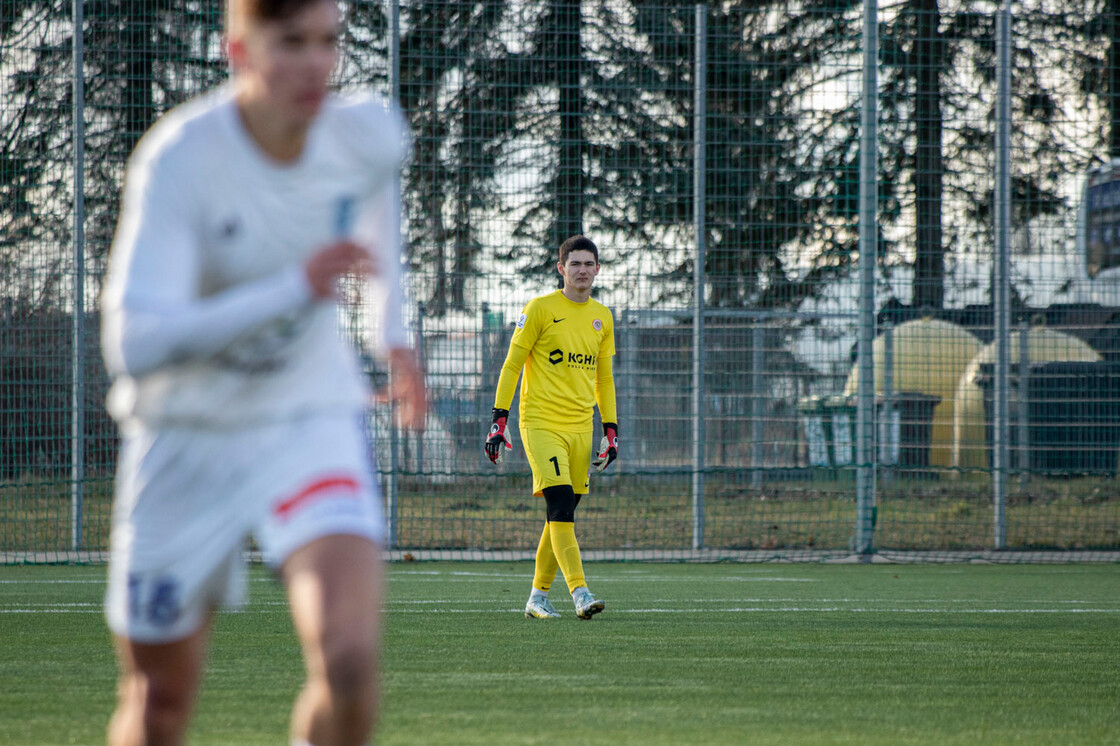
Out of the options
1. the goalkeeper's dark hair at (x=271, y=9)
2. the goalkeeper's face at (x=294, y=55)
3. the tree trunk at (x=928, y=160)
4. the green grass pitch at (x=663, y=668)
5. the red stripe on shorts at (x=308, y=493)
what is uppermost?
the tree trunk at (x=928, y=160)

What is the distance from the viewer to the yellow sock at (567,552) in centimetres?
796

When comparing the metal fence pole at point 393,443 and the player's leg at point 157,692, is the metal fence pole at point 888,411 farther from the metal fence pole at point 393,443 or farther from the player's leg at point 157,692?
the player's leg at point 157,692

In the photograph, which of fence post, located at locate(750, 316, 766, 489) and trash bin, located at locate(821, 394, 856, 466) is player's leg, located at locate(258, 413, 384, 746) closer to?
fence post, located at locate(750, 316, 766, 489)

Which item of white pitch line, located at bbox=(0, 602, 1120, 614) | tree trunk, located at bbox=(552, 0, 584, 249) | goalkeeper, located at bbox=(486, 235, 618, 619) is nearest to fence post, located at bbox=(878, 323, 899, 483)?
tree trunk, located at bbox=(552, 0, 584, 249)

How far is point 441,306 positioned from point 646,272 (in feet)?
6.27

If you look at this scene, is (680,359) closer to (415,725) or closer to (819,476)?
(819,476)

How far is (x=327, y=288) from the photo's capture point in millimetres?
→ 2439

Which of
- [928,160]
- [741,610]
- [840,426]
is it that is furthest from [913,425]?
[741,610]

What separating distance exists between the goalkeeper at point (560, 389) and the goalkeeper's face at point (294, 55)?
5.60 meters

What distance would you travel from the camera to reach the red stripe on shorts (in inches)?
105

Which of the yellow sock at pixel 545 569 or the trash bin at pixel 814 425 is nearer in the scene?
the yellow sock at pixel 545 569

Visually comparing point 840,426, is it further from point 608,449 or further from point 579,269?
point 579,269

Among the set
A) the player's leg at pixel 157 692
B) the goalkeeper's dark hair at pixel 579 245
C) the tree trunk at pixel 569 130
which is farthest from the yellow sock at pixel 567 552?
the player's leg at pixel 157 692

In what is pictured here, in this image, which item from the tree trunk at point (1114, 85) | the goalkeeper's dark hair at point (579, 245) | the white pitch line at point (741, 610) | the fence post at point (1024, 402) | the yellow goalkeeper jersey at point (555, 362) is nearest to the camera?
the white pitch line at point (741, 610)
